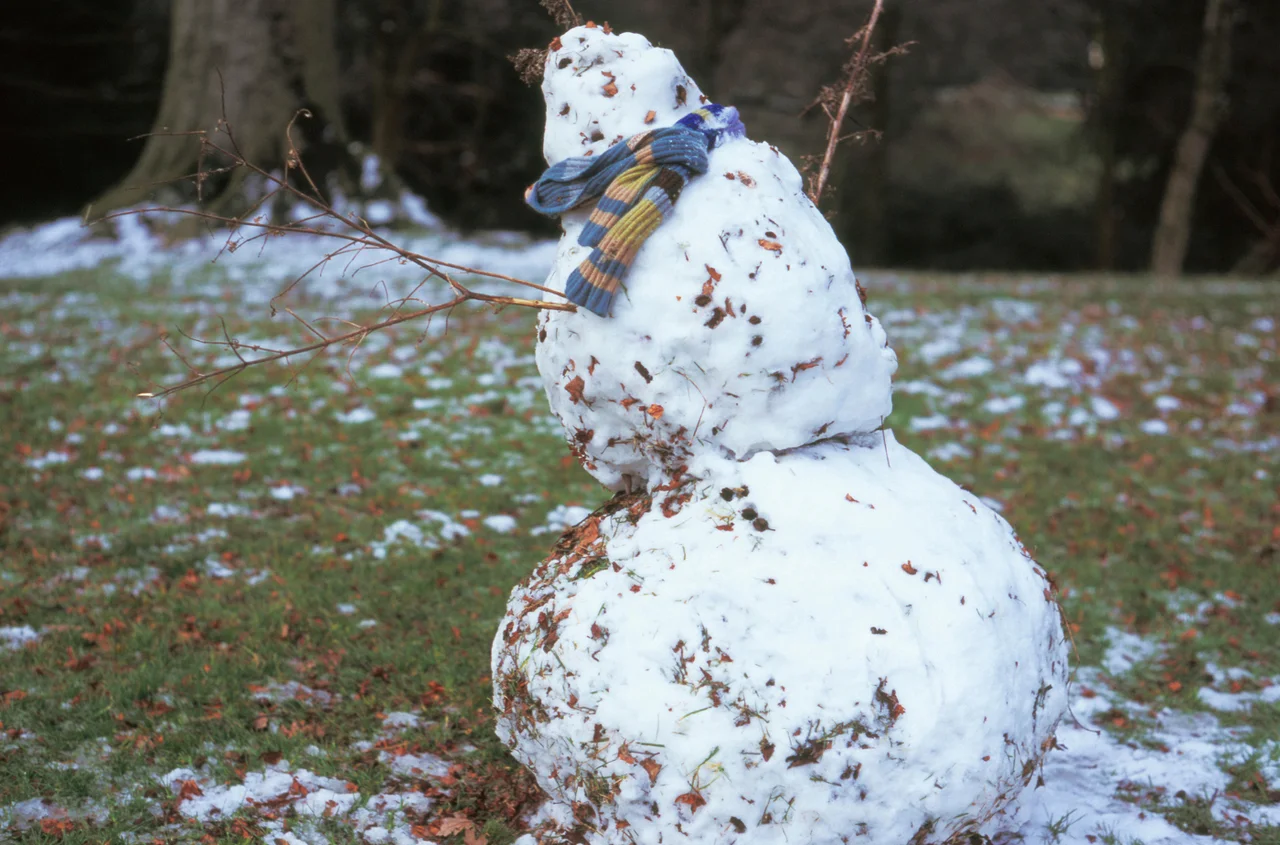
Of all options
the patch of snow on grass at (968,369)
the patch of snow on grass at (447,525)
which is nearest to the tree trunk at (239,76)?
the patch of snow on grass at (447,525)

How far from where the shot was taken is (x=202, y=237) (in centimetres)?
1248

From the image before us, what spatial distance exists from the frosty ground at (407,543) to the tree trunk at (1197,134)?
2.40 metres

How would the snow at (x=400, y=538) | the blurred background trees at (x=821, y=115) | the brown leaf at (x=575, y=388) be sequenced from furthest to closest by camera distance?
the blurred background trees at (x=821, y=115), the snow at (x=400, y=538), the brown leaf at (x=575, y=388)

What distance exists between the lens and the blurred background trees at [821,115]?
16.2 metres

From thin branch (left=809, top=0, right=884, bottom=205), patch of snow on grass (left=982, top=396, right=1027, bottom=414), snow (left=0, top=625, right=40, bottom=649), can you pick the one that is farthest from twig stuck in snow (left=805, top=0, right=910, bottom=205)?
patch of snow on grass (left=982, top=396, right=1027, bottom=414)

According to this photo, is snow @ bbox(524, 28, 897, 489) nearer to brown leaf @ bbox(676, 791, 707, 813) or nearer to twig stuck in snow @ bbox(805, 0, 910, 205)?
twig stuck in snow @ bbox(805, 0, 910, 205)

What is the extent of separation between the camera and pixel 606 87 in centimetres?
328

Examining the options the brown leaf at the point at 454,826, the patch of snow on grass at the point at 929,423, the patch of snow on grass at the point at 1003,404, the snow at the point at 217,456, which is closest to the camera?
the brown leaf at the point at 454,826

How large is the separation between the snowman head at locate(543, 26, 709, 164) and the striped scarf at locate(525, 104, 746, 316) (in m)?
0.08

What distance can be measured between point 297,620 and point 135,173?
9117 mm

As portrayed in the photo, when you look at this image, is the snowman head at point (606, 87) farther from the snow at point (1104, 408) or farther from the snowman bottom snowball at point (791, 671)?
the snow at point (1104, 408)

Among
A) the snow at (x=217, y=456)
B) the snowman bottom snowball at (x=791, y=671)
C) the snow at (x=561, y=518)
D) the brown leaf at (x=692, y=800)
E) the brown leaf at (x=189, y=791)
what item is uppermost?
the snowman bottom snowball at (x=791, y=671)

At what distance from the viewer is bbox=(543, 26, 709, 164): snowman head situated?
3285 mm

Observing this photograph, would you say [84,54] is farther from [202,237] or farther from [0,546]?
[0,546]
